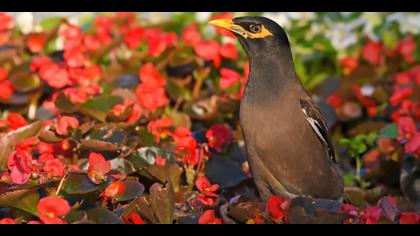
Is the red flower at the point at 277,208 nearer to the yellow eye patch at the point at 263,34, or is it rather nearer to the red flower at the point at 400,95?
the yellow eye patch at the point at 263,34

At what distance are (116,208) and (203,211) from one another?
1.46 ft

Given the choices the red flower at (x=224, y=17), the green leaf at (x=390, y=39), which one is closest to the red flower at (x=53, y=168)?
the red flower at (x=224, y=17)

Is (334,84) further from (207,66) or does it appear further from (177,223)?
(177,223)

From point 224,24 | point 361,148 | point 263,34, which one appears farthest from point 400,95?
point 224,24

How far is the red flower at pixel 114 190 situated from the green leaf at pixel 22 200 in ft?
1.38

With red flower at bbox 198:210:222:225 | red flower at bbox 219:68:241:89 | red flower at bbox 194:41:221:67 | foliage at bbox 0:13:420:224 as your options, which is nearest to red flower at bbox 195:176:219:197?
foliage at bbox 0:13:420:224

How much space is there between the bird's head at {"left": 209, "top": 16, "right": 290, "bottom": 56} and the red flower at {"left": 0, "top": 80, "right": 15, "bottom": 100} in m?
2.14

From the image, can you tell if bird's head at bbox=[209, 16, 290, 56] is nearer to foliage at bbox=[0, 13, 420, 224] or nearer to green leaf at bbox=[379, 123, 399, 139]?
foliage at bbox=[0, 13, 420, 224]

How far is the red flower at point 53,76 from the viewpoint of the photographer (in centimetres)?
712

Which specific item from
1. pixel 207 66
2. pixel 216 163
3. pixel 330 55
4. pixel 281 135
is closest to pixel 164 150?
pixel 216 163

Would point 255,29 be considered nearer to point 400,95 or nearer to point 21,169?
point 21,169

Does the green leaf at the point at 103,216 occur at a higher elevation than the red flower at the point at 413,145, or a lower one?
higher

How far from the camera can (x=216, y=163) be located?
6.38 m

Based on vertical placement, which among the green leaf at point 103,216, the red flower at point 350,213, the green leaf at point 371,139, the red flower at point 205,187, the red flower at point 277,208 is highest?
the red flower at point 277,208
